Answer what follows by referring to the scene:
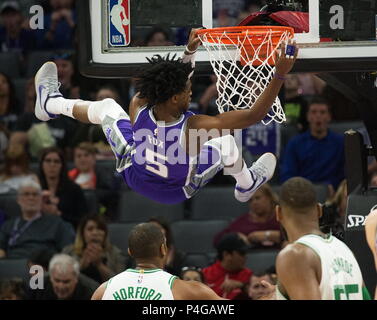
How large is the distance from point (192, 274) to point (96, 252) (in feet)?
3.17

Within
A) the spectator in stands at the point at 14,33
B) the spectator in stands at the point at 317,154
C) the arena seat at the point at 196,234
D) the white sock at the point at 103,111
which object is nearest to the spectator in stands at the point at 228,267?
the arena seat at the point at 196,234

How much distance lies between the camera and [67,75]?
1071cm

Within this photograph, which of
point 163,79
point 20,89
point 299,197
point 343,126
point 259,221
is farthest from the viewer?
point 20,89

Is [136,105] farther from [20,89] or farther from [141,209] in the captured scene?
[20,89]

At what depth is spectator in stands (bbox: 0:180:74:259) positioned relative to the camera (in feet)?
30.7

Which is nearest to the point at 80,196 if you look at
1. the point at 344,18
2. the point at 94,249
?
the point at 94,249

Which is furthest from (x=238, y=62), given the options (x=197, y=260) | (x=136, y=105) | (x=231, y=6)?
(x=231, y=6)

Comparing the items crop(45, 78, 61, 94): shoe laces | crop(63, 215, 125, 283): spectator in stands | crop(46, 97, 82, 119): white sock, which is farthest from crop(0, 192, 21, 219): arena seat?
crop(46, 97, 82, 119): white sock

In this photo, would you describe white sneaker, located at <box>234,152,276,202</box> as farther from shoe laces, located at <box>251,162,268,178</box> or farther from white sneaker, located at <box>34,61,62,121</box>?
white sneaker, located at <box>34,61,62,121</box>

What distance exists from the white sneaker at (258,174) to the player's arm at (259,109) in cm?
94

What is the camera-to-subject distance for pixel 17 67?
1162 centimetres

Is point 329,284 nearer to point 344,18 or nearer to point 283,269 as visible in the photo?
point 283,269

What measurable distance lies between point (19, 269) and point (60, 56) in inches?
108

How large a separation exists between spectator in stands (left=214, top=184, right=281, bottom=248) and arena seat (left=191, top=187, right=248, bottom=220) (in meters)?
0.52
